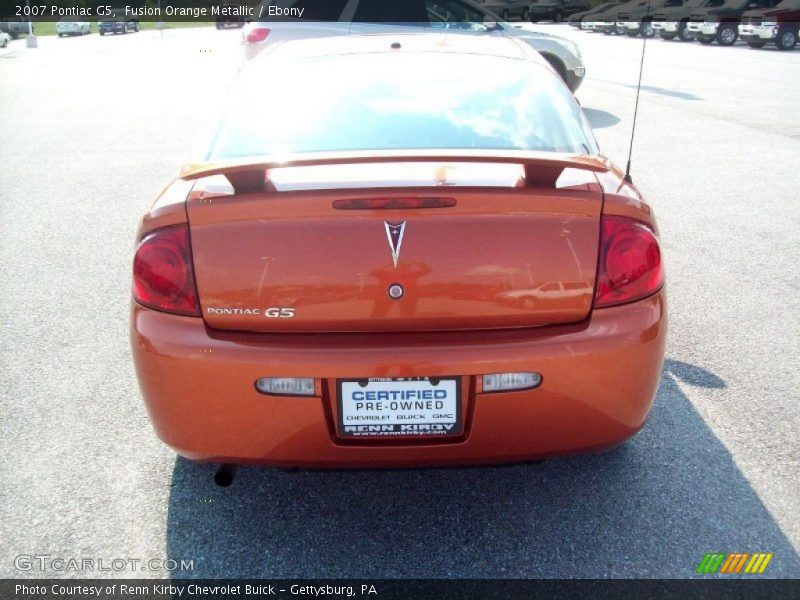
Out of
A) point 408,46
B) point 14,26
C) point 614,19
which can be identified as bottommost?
point 14,26

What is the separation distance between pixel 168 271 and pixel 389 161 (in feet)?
2.44

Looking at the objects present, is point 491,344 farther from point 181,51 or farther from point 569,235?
point 181,51

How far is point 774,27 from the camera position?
2708cm

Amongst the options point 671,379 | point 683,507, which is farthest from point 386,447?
point 671,379

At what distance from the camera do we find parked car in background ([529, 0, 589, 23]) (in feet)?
161

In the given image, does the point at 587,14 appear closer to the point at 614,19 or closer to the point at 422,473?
the point at 614,19

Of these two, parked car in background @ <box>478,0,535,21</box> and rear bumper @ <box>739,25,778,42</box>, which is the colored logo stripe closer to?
rear bumper @ <box>739,25,778,42</box>

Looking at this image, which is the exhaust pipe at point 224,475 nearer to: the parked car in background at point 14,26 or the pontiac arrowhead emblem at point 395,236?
the pontiac arrowhead emblem at point 395,236

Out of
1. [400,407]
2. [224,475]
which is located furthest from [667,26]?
[400,407]

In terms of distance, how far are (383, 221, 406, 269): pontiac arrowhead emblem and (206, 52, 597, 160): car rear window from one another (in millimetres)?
596

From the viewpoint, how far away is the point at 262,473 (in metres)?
3.13

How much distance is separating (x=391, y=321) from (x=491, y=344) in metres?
0.30

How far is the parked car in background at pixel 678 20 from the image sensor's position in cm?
3228

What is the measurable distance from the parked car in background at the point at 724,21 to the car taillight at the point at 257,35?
23028 mm
